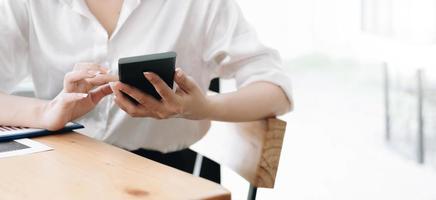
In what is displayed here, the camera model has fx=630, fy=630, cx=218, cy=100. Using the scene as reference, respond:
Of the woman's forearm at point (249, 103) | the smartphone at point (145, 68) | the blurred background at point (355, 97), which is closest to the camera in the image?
the smartphone at point (145, 68)

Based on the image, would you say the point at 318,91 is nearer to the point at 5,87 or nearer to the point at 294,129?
the point at 294,129

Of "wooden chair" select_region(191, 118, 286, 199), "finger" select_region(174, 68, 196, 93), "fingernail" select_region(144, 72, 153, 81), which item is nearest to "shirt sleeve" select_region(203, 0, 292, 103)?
"wooden chair" select_region(191, 118, 286, 199)

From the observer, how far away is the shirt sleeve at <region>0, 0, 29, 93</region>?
3.38 feet

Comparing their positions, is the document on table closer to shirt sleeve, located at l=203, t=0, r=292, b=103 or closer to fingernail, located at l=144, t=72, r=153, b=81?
fingernail, located at l=144, t=72, r=153, b=81

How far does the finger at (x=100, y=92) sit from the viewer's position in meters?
0.87

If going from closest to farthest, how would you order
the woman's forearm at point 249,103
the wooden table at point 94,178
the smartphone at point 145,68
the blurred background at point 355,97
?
the wooden table at point 94,178
the smartphone at point 145,68
the woman's forearm at point 249,103
the blurred background at point 355,97

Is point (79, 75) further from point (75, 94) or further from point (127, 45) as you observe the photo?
point (127, 45)

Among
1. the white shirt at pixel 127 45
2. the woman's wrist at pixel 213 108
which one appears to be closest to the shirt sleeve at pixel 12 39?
the white shirt at pixel 127 45

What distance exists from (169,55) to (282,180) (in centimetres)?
162

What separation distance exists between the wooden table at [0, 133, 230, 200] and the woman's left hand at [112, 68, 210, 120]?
7 cm

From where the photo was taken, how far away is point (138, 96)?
30.7 inches

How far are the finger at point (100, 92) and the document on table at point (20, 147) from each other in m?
0.12

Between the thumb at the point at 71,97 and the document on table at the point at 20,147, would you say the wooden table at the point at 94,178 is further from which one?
the thumb at the point at 71,97

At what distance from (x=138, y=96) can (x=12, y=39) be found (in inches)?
14.6
